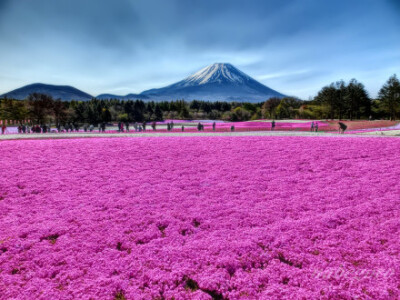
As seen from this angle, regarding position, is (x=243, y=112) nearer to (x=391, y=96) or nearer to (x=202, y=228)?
(x=391, y=96)

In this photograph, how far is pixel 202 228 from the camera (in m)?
8.07

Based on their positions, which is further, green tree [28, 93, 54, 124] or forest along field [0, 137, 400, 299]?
green tree [28, 93, 54, 124]

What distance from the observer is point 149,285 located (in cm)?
525

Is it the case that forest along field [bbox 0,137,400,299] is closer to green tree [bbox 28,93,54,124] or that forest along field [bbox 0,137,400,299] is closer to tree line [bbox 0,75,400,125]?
green tree [bbox 28,93,54,124]

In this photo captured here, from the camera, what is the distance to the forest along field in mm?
5262

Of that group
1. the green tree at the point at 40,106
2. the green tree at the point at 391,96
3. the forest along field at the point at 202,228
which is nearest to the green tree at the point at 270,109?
the green tree at the point at 391,96

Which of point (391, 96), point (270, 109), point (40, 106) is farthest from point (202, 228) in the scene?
point (270, 109)

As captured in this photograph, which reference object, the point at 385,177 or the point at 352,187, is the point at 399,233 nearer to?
the point at 352,187

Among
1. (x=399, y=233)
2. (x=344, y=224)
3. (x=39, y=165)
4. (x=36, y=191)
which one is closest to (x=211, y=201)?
(x=344, y=224)

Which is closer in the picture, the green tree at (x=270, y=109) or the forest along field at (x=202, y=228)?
the forest along field at (x=202, y=228)

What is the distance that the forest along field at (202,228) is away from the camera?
5.26 m

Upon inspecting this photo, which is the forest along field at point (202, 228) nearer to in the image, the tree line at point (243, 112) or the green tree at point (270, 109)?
the tree line at point (243, 112)

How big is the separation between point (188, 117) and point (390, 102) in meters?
86.8

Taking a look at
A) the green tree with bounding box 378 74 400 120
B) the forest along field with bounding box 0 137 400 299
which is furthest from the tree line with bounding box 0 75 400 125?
the forest along field with bounding box 0 137 400 299
